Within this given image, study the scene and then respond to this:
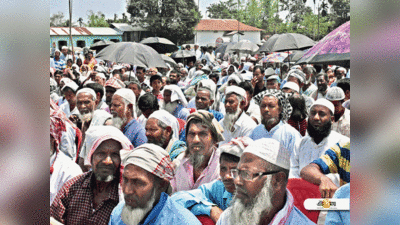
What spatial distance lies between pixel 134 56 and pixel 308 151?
4.29 meters

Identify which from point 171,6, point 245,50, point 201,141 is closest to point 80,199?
point 201,141

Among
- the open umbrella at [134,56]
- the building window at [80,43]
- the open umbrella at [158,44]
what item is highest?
the building window at [80,43]

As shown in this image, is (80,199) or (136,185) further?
(80,199)

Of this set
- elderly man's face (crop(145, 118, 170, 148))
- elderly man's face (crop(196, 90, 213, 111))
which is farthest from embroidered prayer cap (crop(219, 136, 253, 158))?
elderly man's face (crop(196, 90, 213, 111))

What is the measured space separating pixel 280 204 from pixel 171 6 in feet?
112

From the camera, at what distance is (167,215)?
2.43 metres

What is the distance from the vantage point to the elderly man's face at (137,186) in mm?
2467

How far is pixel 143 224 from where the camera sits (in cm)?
245

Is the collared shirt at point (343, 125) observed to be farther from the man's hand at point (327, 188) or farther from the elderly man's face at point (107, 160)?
the elderly man's face at point (107, 160)

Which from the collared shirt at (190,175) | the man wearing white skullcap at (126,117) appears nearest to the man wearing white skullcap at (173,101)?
the man wearing white skullcap at (126,117)

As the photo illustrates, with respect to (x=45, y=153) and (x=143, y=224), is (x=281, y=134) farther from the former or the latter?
(x=45, y=153)

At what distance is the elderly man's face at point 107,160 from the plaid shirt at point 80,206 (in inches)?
3.8

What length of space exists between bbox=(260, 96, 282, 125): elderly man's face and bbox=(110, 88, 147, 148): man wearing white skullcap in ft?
4.05

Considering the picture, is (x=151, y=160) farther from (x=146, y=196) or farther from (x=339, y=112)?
(x=339, y=112)
